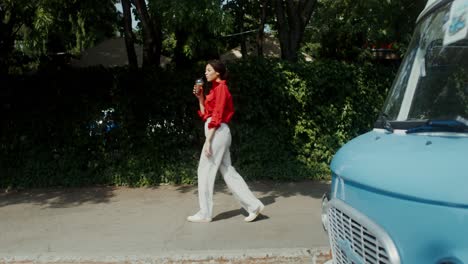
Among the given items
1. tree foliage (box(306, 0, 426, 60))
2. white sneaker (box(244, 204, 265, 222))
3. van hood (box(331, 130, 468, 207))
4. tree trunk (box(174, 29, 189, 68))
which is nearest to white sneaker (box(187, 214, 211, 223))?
white sneaker (box(244, 204, 265, 222))

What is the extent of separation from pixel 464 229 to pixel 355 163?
0.79 metres

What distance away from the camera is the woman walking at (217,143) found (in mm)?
5859

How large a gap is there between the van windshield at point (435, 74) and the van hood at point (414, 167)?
238 millimetres

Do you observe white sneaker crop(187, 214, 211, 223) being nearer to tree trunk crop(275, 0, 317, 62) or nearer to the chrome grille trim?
the chrome grille trim

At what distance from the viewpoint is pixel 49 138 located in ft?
29.2

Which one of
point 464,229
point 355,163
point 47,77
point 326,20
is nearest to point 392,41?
point 326,20

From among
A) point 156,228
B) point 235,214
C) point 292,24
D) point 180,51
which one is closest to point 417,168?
point 156,228

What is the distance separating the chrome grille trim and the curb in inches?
87.9

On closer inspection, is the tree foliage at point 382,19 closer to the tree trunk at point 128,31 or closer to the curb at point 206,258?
the tree trunk at point 128,31

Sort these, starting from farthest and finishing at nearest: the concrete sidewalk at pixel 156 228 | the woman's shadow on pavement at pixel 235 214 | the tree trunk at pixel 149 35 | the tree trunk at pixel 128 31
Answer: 1. the tree trunk at pixel 128 31
2. the tree trunk at pixel 149 35
3. the woman's shadow on pavement at pixel 235 214
4. the concrete sidewalk at pixel 156 228

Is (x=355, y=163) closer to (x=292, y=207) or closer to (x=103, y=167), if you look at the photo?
(x=292, y=207)

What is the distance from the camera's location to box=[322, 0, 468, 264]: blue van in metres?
2.09

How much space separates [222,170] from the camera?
20.1 ft

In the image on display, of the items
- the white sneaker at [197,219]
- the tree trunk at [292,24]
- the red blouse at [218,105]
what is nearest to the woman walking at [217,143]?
the red blouse at [218,105]
